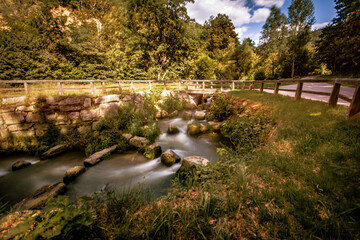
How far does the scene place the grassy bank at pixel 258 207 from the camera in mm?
1715

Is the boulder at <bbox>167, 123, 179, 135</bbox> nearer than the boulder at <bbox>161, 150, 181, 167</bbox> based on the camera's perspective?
No

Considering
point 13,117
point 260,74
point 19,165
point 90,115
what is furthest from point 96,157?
point 260,74

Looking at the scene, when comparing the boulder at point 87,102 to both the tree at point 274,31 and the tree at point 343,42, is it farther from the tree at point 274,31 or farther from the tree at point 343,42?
the tree at point 274,31

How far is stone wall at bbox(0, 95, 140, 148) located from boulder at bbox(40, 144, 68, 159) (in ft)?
4.09

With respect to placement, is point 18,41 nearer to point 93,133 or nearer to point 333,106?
point 93,133

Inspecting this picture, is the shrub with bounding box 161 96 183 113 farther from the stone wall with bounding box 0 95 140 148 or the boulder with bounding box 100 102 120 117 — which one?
the stone wall with bounding box 0 95 140 148

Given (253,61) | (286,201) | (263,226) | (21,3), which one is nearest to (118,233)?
(263,226)

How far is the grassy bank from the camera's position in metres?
1.71

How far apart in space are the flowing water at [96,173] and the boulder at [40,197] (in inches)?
13.6

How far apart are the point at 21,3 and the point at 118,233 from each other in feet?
175

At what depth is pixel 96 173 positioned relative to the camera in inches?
206

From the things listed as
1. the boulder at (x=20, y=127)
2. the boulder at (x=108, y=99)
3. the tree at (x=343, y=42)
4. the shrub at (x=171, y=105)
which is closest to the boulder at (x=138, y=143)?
the boulder at (x=108, y=99)

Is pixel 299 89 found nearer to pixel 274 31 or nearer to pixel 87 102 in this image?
pixel 87 102

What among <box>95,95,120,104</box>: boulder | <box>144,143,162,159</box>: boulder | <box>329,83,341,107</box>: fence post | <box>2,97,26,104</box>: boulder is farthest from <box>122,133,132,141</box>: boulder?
<box>329,83,341,107</box>: fence post
